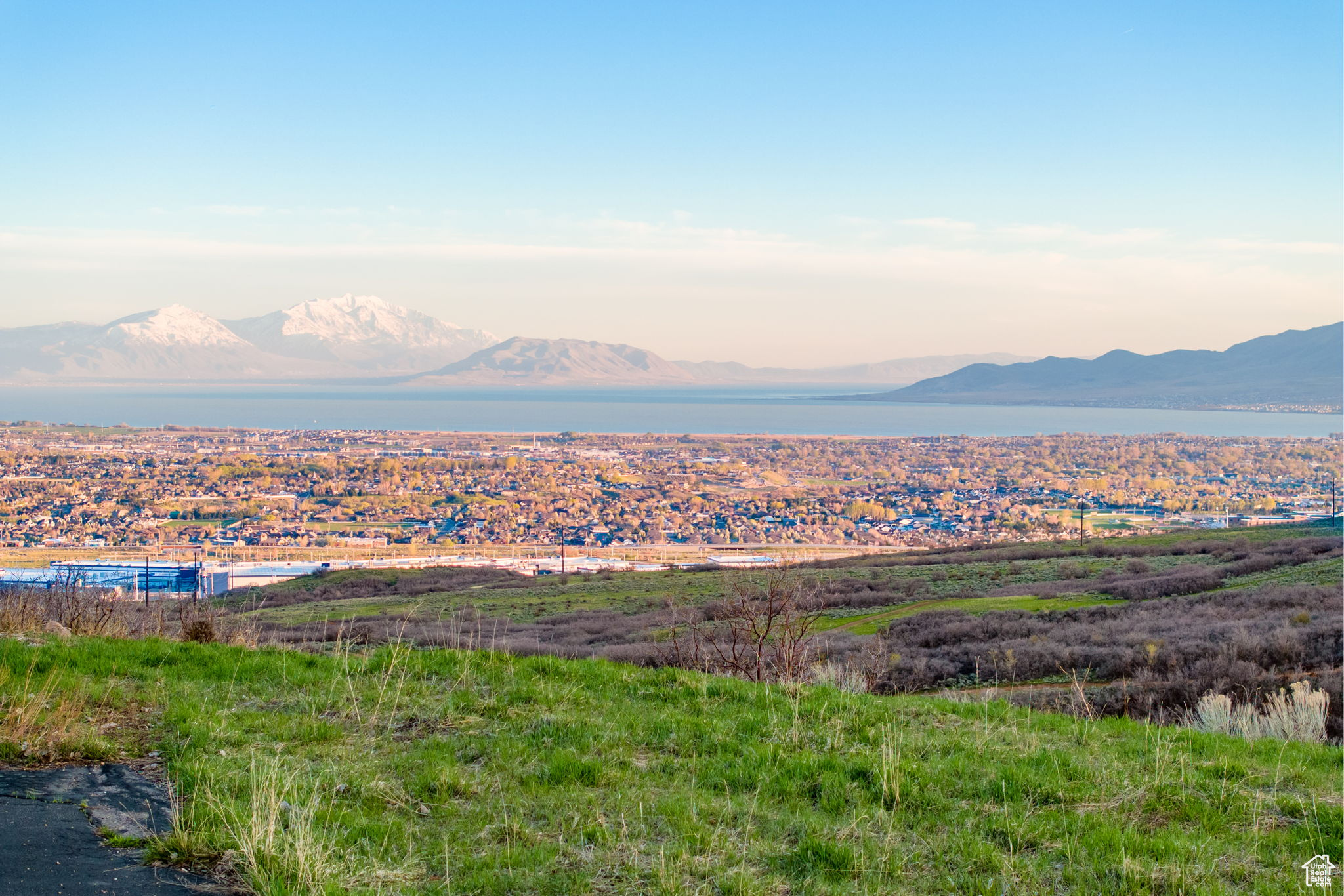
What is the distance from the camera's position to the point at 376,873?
3.87 m

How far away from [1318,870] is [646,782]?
3.22 meters

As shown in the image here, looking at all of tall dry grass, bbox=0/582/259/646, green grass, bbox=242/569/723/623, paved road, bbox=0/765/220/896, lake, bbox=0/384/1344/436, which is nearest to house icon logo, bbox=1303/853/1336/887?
paved road, bbox=0/765/220/896

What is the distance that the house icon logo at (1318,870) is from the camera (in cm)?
404

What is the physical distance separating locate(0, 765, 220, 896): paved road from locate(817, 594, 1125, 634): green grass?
1517 cm

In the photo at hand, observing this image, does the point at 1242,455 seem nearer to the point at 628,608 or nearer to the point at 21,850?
the point at 628,608

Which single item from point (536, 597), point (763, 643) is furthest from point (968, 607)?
point (536, 597)

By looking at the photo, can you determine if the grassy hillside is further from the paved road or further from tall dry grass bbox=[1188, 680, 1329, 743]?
tall dry grass bbox=[1188, 680, 1329, 743]

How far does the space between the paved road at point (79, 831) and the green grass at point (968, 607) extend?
15175mm

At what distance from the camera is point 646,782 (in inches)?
201

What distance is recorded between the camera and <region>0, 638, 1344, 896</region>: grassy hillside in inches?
157

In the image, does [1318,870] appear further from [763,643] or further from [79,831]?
[763,643]

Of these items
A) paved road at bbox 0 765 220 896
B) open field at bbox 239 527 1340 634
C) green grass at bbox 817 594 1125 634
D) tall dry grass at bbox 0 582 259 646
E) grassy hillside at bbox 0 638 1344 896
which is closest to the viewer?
paved road at bbox 0 765 220 896

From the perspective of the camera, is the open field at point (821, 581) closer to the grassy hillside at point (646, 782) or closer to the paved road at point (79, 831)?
the grassy hillside at point (646, 782)

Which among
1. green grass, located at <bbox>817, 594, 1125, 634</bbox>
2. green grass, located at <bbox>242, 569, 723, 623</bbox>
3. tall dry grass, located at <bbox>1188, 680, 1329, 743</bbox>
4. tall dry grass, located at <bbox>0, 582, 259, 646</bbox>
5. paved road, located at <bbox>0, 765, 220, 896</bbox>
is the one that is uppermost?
paved road, located at <bbox>0, 765, 220, 896</bbox>
